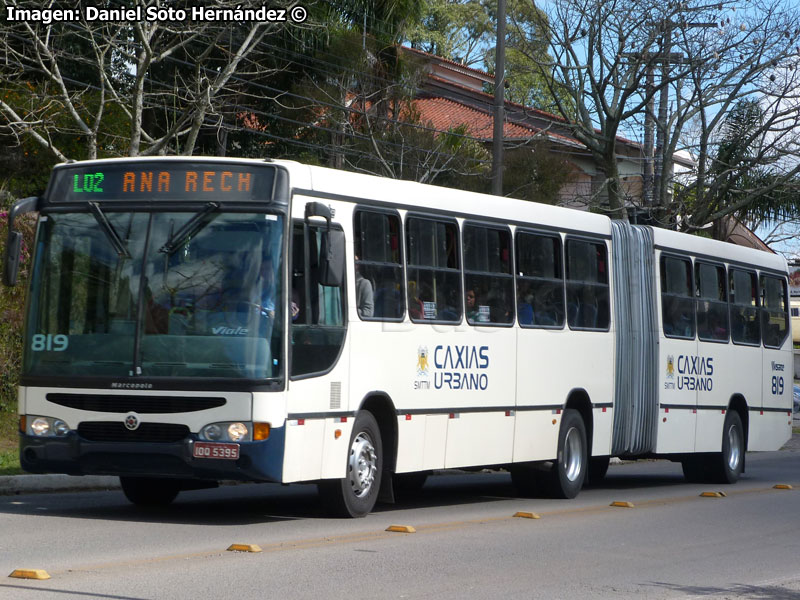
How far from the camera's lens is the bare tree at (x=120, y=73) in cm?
2061

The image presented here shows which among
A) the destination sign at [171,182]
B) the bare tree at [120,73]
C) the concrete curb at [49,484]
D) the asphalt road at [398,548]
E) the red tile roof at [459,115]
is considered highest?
the red tile roof at [459,115]

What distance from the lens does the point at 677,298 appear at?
59.0 feet

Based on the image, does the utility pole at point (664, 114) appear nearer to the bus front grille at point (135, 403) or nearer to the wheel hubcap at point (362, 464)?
the wheel hubcap at point (362, 464)

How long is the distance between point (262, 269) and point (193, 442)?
4.94 feet

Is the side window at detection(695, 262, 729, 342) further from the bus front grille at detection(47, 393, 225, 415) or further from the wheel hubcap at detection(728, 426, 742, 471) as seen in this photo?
the bus front grille at detection(47, 393, 225, 415)

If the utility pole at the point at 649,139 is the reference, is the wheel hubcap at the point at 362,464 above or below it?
below

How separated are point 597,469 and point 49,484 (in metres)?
7.98

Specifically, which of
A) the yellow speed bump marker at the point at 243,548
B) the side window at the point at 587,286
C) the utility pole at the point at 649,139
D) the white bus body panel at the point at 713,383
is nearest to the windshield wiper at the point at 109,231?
the yellow speed bump marker at the point at 243,548

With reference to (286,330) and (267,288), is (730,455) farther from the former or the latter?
(267,288)

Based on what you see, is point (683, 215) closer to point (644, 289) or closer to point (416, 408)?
point (644, 289)

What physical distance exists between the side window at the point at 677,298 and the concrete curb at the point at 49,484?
294 inches

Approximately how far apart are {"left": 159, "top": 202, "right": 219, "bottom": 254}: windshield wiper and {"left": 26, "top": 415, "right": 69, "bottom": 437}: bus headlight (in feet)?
5.54

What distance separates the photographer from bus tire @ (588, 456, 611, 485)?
18.6 metres

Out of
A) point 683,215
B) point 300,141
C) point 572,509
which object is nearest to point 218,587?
point 572,509
